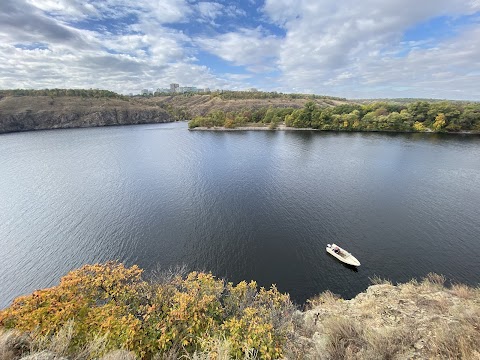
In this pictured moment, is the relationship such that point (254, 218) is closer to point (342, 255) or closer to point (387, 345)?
point (342, 255)

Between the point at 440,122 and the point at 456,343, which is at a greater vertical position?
the point at 440,122

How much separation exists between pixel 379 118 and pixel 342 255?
392ft

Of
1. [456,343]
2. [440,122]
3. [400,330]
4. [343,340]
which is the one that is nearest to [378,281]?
[400,330]

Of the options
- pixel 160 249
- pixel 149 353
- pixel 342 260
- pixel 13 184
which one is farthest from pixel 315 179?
pixel 13 184

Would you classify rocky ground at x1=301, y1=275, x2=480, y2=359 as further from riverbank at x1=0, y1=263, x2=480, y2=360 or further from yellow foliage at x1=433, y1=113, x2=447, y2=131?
yellow foliage at x1=433, y1=113, x2=447, y2=131

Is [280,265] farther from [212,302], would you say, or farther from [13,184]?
[13,184]

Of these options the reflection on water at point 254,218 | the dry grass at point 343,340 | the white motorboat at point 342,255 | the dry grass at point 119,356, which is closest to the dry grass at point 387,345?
the dry grass at point 343,340

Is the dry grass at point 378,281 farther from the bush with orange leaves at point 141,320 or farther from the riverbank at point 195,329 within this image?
the bush with orange leaves at point 141,320

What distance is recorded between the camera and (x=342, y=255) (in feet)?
97.6

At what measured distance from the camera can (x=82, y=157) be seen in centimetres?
8475

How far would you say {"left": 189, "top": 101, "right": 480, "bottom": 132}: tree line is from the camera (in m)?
110

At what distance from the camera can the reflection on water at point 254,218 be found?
28922 millimetres

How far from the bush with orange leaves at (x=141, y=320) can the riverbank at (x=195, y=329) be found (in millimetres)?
50

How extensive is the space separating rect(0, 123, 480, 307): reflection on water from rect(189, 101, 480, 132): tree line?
162 ft
